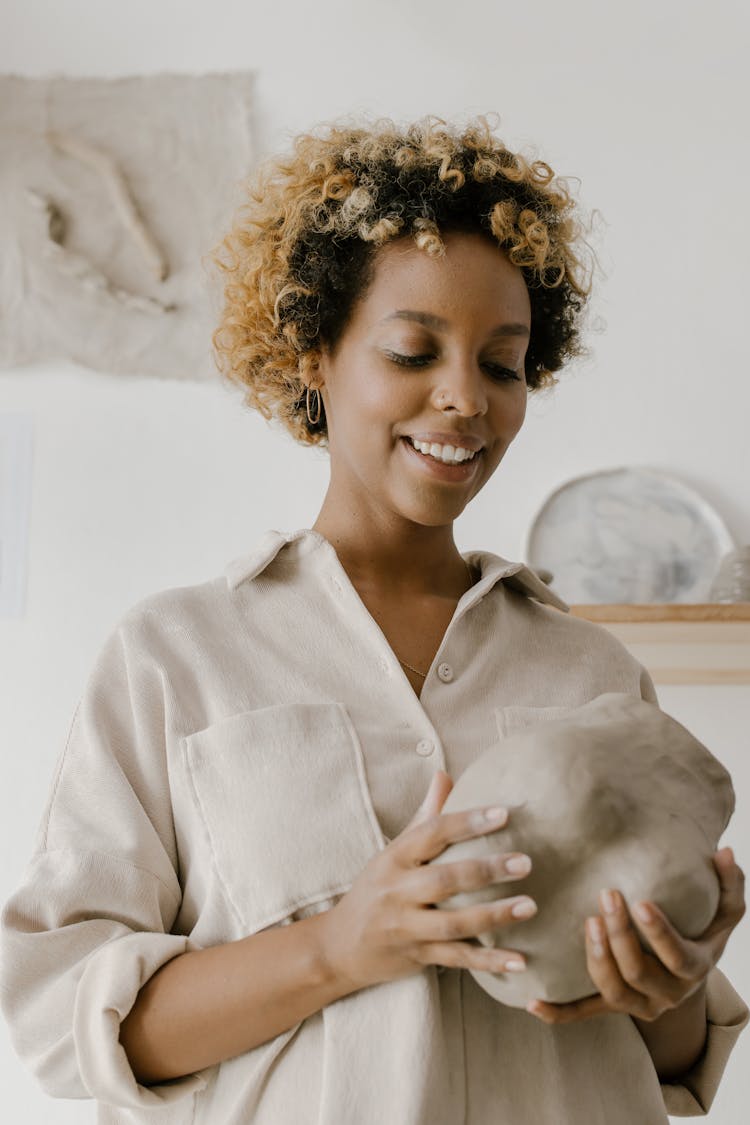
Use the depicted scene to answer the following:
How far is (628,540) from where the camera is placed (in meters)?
2.28

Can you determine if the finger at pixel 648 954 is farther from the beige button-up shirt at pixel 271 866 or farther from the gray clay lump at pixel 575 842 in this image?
the beige button-up shirt at pixel 271 866

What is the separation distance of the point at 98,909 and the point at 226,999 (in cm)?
13

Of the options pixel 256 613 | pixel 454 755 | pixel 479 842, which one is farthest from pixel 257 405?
pixel 479 842

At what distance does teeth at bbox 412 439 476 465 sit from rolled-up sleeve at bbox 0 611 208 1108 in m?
Result: 0.29

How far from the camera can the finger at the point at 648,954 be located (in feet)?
2.67

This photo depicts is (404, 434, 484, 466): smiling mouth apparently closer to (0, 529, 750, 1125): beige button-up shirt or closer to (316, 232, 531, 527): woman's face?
(316, 232, 531, 527): woman's face

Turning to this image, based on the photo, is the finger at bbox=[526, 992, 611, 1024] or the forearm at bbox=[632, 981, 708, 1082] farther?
the forearm at bbox=[632, 981, 708, 1082]

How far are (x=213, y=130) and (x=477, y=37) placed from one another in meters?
0.56

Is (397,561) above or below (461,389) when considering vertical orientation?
below

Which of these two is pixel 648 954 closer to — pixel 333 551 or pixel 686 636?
pixel 333 551

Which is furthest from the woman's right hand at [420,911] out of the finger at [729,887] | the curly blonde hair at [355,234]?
the curly blonde hair at [355,234]

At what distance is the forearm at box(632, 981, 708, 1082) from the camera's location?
A: 1046 mm

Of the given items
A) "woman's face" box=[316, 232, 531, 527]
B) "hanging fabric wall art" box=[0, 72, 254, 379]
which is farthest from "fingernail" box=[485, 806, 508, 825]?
"hanging fabric wall art" box=[0, 72, 254, 379]

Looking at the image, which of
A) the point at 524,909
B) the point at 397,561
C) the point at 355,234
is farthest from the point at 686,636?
the point at 524,909
